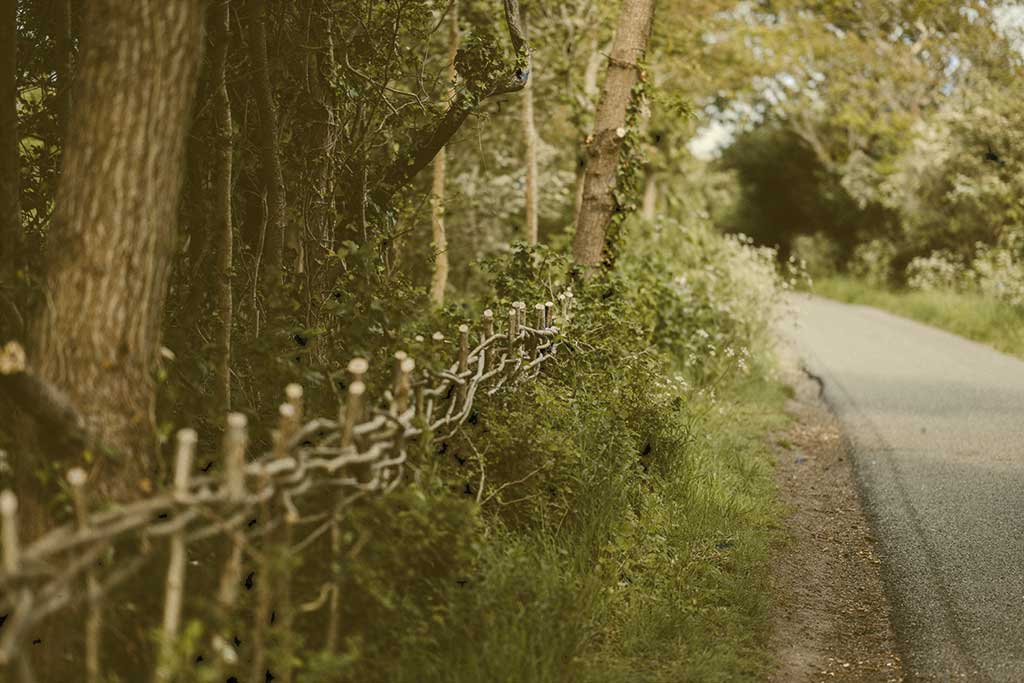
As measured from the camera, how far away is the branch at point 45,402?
3.48 m

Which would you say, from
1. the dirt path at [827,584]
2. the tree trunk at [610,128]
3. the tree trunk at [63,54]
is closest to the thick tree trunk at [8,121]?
the tree trunk at [63,54]

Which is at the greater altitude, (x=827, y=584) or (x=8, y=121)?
(x=8, y=121)

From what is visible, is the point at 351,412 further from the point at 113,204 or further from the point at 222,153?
the point at 222,153

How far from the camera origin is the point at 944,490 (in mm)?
7980

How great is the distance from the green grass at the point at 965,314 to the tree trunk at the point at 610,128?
9.32 meters

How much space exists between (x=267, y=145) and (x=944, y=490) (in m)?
5.57

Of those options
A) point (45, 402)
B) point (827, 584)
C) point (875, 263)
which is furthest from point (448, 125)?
point (875, 263)

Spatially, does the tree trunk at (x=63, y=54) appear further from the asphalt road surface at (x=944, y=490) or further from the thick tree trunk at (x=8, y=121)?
the asphalt road surface at (x=944, y=490)

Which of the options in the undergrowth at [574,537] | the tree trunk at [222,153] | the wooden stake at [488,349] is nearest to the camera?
the undergrowth at [574,537]

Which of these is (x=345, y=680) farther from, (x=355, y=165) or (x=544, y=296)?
(x=544, y=296)

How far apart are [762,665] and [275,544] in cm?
270

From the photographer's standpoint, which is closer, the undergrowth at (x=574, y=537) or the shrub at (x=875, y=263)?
the undergrowth at (x=574, y=537)

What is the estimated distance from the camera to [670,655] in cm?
496

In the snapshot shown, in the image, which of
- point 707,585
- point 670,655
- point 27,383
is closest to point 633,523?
point 707,585
